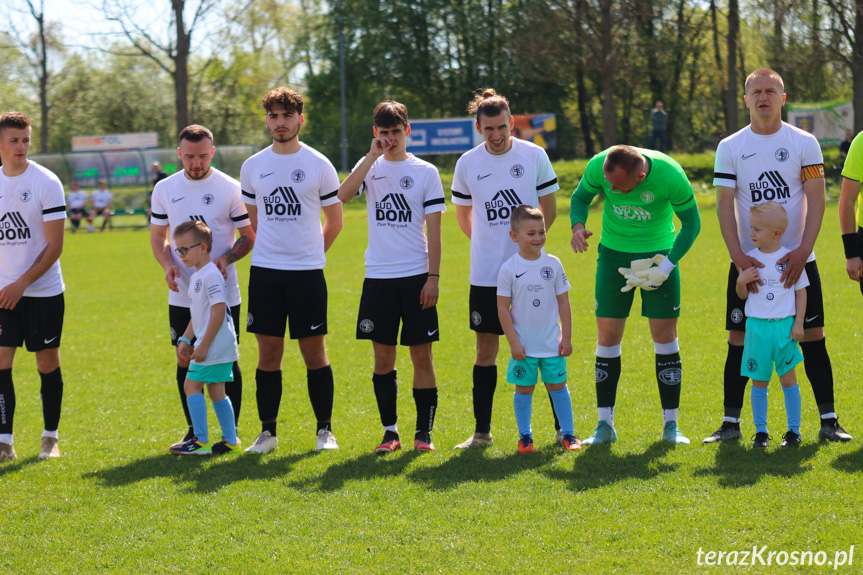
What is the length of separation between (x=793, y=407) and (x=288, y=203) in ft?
10.8

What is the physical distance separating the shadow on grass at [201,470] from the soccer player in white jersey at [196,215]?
0.91 feet

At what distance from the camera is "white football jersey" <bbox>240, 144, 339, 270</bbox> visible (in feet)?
17.7

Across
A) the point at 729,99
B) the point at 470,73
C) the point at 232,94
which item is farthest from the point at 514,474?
the point at 232,94

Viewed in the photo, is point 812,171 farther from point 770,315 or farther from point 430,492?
point 430,492

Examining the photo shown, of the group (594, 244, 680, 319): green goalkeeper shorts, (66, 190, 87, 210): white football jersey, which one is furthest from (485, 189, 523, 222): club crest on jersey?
(66, 190, 87, 210): white football jersey

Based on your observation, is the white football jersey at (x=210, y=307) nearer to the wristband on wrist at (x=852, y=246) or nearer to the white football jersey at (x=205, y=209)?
the white football jersey at (x=205, y=209)

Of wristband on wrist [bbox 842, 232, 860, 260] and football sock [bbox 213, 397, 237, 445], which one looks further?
football sock [bbox 213, 397, 237, 445]

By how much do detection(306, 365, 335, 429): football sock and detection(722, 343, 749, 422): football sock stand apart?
2536mm

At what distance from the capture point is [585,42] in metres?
34.0

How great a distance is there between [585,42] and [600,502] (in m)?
32.1

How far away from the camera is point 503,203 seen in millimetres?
5305

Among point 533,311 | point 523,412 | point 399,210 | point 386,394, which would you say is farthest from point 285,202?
point 523,412

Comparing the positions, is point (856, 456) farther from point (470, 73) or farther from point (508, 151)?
point (470, 73)

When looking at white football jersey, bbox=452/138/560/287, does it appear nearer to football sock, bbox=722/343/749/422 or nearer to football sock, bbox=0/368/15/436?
football sock, bbox=722/343/749/422
